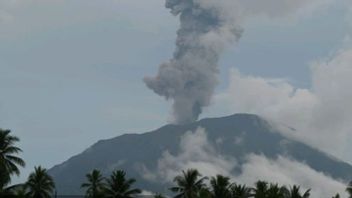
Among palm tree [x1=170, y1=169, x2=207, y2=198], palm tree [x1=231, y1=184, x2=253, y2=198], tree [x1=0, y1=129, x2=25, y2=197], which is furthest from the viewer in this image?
palm tree [x1=231, y1=184, x2=253, y2=198]

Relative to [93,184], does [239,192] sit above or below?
below

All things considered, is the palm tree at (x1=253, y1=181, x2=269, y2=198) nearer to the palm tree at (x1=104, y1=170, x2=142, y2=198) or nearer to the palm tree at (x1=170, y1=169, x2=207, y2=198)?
the palm tree at (x1=170, y1=169, x2=207, y2=198)

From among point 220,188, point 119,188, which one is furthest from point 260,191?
point 119,188

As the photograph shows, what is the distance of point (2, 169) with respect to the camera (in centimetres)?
7256

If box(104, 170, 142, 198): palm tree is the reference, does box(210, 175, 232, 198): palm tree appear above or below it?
above

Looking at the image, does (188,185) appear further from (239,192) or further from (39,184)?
(39,184)

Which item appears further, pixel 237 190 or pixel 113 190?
pixel 237 190

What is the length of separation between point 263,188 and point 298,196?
8.72 metres

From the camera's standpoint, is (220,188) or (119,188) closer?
(119,188)

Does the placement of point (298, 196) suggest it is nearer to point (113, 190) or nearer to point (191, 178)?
point (191, 178)

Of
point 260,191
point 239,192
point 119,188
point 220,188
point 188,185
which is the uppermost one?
point 188,185

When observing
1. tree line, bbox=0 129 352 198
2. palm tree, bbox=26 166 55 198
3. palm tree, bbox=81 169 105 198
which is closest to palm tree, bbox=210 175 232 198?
tree line, bbox=0 129 352 198

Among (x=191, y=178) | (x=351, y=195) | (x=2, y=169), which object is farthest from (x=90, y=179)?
(x=351, y=195)

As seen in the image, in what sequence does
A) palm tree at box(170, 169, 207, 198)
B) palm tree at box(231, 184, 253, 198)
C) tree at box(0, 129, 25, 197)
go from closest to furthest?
tree at box(0, 129, 25, 197)
palm tree at box(170, 169, 207, 198)
palm tree at box(231, 184, 253, 198)
